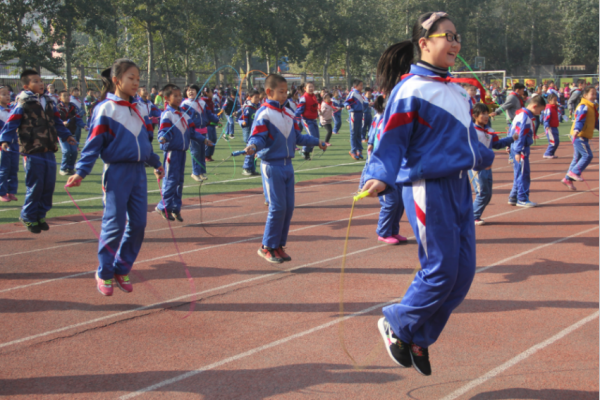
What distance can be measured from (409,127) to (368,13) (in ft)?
196

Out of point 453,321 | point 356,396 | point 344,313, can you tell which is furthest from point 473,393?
point 344,313

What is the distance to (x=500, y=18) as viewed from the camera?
7369 centimetres

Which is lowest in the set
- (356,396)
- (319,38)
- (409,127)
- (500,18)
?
(356,396)

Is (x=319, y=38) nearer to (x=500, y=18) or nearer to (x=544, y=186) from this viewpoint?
(x=500, y=18)

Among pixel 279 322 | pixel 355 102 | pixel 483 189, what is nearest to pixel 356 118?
pixel 355 102

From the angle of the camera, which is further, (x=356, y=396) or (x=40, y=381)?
(x=40, y=381)

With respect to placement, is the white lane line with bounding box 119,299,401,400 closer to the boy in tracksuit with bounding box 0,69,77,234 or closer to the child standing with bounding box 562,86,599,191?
the boy in tracksuit with bounding box 0,69,77,234

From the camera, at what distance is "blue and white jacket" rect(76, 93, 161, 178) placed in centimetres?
516

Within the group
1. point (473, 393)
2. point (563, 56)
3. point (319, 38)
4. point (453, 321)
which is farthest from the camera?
point (563, 56)

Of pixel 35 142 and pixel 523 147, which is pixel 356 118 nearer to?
pixel 523 147

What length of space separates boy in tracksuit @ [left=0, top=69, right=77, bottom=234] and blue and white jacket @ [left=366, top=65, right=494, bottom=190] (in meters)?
6.49

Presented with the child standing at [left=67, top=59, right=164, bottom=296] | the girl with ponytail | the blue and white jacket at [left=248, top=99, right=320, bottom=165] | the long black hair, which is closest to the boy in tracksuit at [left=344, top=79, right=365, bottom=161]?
the blue and white jacket at [left=248, top=99, right=320, bottom=165]

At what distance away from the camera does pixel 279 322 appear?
189 inches

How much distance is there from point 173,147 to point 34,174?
2.06 m
